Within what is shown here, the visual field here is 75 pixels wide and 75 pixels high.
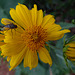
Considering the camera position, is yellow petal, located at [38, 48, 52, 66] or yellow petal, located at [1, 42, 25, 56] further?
yellow petal, located at [38, 48, 52, 66]

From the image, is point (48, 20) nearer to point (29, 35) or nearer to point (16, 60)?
point (29, 35)

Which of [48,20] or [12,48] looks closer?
[12,48]

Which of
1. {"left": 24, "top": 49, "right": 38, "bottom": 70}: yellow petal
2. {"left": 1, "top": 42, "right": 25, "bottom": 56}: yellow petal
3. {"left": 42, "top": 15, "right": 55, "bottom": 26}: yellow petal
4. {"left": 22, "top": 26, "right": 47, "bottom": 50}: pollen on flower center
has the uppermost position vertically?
{"left": 42, "top": 15, "right": 55, "bottom": 26}: yellow petal

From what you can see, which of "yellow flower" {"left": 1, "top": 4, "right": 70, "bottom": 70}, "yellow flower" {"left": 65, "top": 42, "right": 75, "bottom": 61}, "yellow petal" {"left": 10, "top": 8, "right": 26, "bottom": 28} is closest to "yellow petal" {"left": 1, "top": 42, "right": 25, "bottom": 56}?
"yellow flower" {"left": 1, "top": 4, "right": 70, "bottom": 70}

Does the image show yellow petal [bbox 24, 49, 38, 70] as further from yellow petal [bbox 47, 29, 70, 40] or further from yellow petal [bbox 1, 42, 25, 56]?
yellow petal [bbox 47, 29, 70, 40]

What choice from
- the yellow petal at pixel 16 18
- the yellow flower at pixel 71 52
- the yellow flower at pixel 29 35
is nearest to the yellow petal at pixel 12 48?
the yellow flower at pixel 29 35

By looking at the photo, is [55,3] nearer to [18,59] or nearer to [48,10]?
[48,10]

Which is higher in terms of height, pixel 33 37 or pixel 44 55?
pixel 33 37

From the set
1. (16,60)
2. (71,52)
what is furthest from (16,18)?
(71,52)

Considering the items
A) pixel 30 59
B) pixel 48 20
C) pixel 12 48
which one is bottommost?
pixel 30 59

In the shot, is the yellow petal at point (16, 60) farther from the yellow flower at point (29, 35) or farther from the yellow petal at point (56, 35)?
the yellow petal at point (56, 35)
